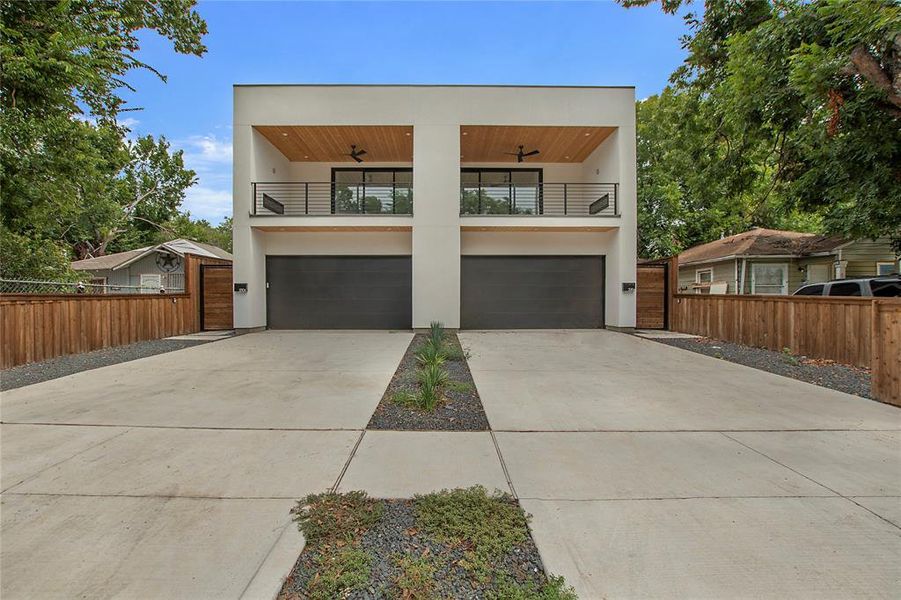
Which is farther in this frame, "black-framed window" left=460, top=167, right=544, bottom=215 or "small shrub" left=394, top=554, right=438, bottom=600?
"black-framed window" left=460, top=167, right=544, bottom=215

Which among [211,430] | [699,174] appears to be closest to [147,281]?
[211,430]

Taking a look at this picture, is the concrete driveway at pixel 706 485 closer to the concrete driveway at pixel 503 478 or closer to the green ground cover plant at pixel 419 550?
the concrete driveway at pixel 503 478

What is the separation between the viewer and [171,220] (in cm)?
2731

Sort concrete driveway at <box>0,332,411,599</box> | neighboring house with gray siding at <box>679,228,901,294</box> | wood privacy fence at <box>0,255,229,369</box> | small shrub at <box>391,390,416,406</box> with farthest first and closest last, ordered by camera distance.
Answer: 1. neighboring house with gray siding at <box>679,228,901,294</box>
2. wood privacy fence at <box>0,255,229,369</box>
3. small shrub at <box>391,390,416,406</box>
4. concrete driveway at <box>0,332,411,599</box>

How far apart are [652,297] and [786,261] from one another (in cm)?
851

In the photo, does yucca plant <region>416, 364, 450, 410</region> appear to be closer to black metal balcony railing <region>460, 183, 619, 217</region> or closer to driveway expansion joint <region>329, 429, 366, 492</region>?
driveway expansion joint <region>329, 429, 366, 492</region>

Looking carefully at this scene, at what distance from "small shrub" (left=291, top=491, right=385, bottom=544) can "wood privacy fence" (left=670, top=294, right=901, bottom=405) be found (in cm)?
596

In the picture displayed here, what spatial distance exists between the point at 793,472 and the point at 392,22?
1256 cm

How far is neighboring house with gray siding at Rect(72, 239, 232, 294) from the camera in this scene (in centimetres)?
1949

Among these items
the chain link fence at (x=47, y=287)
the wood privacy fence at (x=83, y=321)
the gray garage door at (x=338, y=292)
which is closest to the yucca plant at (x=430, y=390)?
the wood privacy fence at (x=83, y=321)

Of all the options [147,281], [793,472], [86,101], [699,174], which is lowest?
[793,472]

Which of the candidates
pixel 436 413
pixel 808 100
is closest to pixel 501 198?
pixel 808 100

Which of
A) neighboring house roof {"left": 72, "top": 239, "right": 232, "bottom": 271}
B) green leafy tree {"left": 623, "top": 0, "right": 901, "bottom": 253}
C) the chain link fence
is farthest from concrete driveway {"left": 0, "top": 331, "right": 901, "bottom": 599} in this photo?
neighboring house roof {"left": 72, "top": 239, "right": 232, "bottom": 271}

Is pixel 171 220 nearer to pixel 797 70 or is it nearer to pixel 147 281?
pixel 147 281
